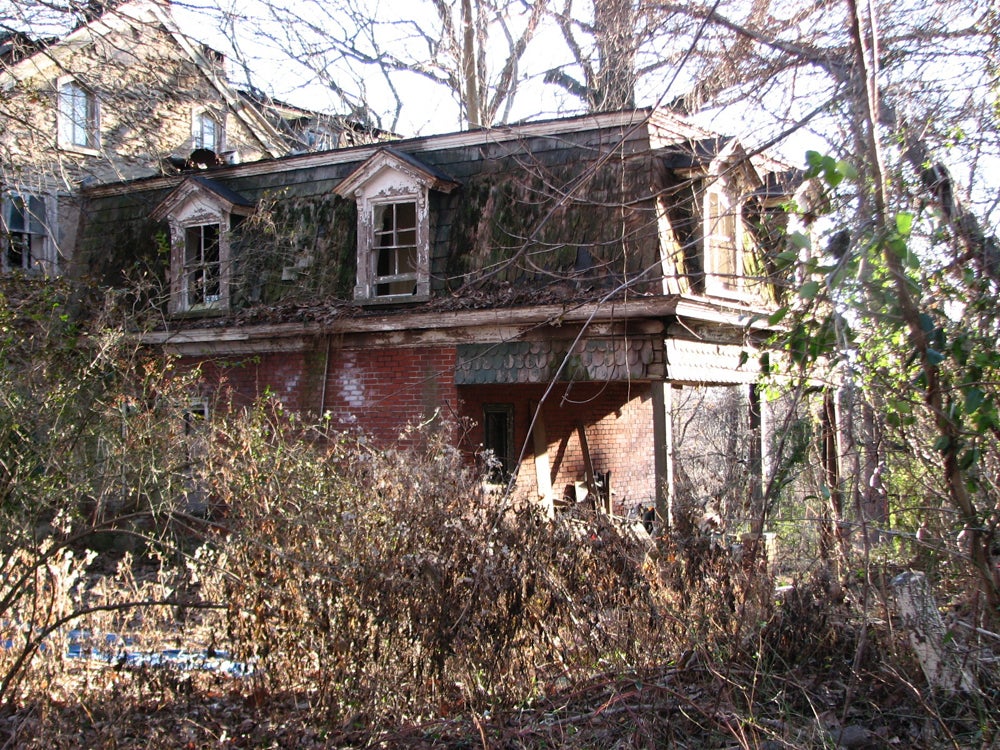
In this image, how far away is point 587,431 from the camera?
50.7 feet

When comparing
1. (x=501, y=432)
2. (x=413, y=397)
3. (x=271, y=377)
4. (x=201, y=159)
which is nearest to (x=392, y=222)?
(x=413, y=397)

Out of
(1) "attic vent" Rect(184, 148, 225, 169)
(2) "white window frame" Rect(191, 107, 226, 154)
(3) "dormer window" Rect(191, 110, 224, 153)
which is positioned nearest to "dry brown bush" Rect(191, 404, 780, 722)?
(1) "attic vent" Rect(184, 148, 225, 169)

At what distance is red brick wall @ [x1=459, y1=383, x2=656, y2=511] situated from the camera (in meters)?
13.5

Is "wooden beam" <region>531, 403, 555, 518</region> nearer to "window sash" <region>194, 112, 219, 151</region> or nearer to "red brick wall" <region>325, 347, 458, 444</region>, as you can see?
"red brick wall" <region>325, 347, 458, 444</region>

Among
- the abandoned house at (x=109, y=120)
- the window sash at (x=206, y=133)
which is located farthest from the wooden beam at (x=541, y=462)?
the window sash at (x=206, y=133)

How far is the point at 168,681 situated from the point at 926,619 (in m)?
4.48

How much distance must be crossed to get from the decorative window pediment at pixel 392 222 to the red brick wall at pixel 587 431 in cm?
192

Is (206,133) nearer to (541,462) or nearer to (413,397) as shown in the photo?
(413,397)

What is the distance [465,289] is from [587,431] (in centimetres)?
473

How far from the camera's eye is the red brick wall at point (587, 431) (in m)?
13.5

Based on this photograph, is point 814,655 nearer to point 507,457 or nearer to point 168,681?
point 168,681

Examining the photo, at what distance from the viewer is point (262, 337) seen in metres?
14.2

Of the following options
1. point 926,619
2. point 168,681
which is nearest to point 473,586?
point 168,681

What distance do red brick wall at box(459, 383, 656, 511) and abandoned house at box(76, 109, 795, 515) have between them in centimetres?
4
